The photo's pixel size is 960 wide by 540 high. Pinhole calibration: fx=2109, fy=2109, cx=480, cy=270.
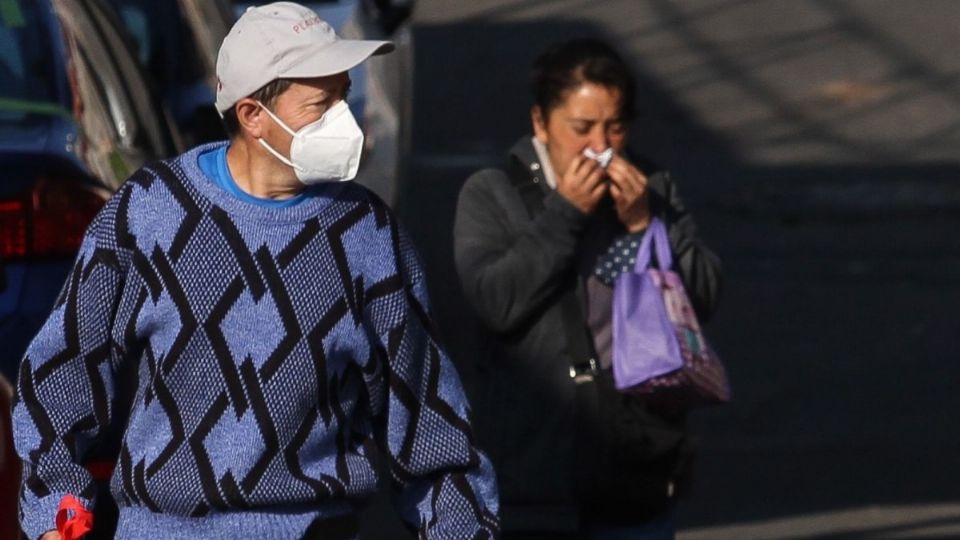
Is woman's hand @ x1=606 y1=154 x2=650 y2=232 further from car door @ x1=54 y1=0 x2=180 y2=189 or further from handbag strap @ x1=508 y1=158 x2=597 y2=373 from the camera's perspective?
car door @ x1=54 y1=0 x2=180 y2=189

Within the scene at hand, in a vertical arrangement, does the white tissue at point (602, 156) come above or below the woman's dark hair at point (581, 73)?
below

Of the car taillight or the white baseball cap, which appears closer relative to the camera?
the white baseball cap

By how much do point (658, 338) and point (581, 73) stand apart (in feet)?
1.71

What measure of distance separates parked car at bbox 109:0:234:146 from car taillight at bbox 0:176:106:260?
5.47 feet

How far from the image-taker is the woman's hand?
3908 millimetres

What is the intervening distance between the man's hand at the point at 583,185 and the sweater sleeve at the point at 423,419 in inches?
32.6

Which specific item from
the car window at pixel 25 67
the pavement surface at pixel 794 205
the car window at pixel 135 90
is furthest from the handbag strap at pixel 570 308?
the pavement surface at pixel 794 205

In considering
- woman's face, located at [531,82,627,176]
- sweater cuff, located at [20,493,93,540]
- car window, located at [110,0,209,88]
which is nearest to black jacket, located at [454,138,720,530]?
woman's face, located at [531,82,627,176]

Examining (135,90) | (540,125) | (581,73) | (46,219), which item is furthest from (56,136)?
(581,73)

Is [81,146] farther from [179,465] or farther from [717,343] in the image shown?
[717,343]

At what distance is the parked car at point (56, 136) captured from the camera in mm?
4426

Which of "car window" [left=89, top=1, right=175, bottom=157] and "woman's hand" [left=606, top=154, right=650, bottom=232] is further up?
"woman's hand" [left=606, top=154, right=650, bottom=232]

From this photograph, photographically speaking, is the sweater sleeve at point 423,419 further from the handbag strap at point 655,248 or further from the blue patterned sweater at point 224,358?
the handbag strap at point 655,248

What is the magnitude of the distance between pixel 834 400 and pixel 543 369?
13.2 feet
